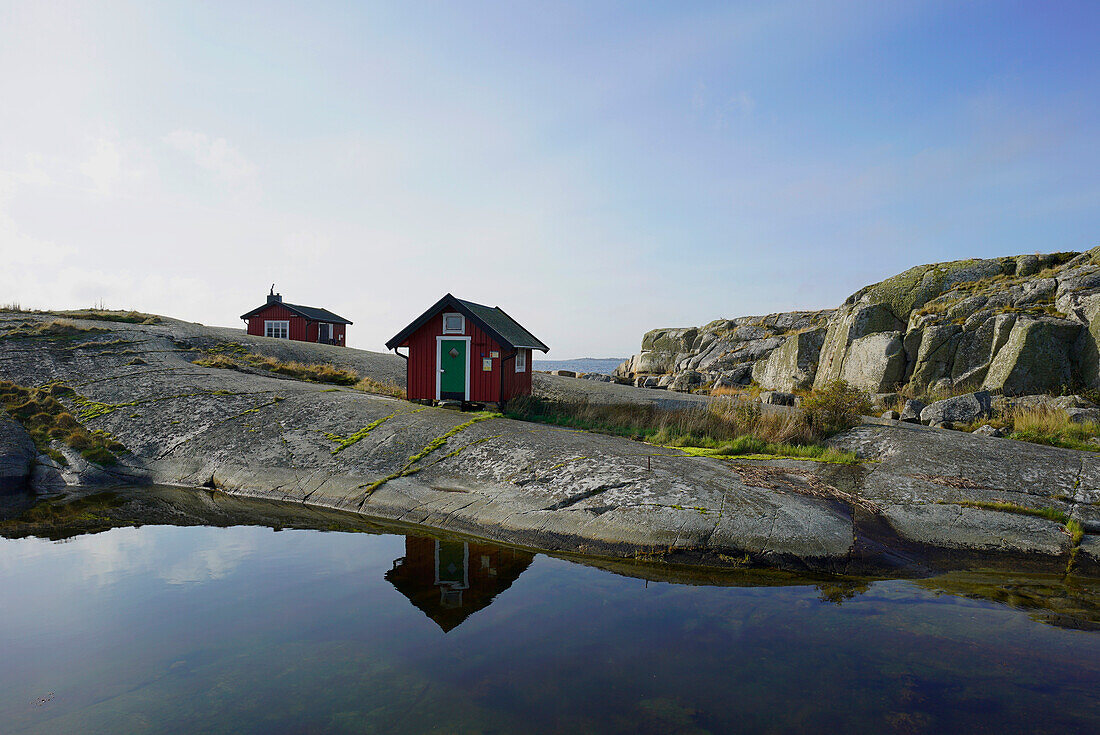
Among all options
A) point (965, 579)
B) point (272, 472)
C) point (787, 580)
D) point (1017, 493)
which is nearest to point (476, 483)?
point (272, 472)

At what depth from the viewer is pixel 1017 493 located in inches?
459

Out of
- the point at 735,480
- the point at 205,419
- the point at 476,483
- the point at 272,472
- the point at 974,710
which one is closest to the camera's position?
the point at 974,710

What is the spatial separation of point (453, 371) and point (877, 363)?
1878 centimetres

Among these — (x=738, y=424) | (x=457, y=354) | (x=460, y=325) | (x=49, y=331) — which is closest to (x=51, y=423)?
(x=49, y=331)

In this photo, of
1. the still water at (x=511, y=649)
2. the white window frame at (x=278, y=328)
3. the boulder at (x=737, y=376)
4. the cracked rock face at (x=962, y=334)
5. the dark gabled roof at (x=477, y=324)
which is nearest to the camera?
the still water at (x=511, y=649)

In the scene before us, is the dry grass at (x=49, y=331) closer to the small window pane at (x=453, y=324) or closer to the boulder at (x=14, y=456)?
the boulder at (x=14, y=456)

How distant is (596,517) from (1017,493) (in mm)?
8556

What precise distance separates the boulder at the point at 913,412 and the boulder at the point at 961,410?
2.65 ft

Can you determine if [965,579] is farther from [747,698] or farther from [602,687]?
[602,687]

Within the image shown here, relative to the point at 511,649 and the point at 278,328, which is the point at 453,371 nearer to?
the point at 511,649

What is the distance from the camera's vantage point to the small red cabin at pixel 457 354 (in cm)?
1975

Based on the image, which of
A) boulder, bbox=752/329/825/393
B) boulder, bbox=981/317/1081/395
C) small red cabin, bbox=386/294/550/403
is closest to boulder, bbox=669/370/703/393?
boulder, bbox=752/329/825/393

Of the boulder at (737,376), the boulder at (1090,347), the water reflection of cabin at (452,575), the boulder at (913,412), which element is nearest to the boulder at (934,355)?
the boulder at (1090,347)

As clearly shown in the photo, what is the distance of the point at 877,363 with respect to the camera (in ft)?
84.1
